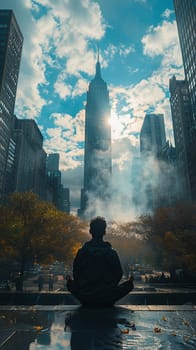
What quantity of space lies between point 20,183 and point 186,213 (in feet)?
276

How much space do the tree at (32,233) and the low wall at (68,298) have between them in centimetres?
1043

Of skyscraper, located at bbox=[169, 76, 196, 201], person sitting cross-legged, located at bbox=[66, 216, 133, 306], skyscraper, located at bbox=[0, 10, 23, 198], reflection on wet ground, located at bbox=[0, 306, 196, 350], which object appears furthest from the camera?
skyscraper, located at bbox=[169, 76, 196, 201]

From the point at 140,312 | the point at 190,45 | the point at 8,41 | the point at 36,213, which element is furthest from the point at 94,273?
the point at 8,41

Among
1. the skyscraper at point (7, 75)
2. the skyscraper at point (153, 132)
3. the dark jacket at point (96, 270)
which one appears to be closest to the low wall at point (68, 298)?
the dark jacket at point (96, 270)

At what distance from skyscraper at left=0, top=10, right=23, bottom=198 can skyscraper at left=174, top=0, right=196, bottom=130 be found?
2045 inches

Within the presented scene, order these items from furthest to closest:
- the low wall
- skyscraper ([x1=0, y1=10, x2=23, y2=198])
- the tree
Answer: skyscraper ([x1=0, y1=10, x2=23, y2=198]) → the tree → the low wall

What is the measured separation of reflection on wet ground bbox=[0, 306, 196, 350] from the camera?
4.33 metres

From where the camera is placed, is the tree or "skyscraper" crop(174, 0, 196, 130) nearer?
the tree

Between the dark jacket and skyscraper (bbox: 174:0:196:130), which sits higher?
skyscraper (bbox: 174:0:196:130)

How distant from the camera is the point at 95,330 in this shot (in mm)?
5199

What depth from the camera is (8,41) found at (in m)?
77.0

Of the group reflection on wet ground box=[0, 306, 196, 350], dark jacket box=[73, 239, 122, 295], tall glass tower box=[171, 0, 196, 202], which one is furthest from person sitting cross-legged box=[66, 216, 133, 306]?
tall glass tower box=[171, 0, 196, 202]

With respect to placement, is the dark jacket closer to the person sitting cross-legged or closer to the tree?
the person sitting cross-legged

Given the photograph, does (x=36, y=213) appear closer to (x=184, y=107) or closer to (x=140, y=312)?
(x=140, y=312)
